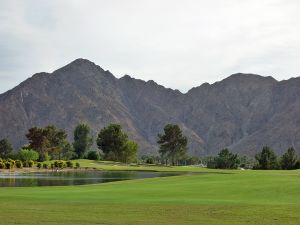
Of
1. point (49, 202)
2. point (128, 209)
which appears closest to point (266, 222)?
point (128, 209)

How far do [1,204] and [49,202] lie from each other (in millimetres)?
2453

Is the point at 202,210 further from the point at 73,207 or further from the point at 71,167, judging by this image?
A: the point at 71,167

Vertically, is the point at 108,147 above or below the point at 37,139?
below

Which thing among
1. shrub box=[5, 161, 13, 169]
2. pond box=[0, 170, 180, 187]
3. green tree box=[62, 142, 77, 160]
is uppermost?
green tree box=[62, 142, 77, 160]

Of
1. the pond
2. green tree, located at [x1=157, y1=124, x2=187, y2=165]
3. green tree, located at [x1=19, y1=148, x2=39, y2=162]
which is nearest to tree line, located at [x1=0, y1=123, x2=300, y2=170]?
green tree, located at [x1=157, y1=124, x2=187, y2=165]

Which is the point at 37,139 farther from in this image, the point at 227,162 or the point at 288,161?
the point at 288,161

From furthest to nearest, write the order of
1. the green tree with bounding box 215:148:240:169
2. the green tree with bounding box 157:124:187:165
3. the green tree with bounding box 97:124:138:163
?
the green tree with bounding box 157:124:187:165
the green tree with bounding box 97:124:138:163
the green tree with bounding box 215:148:240:169

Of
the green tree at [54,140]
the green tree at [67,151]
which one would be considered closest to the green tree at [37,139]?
the green tree at [54,140]

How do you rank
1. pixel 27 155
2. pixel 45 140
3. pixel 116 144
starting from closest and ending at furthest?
1. pixel 27 155
2. pixel 45 140
3. pixel 116 144

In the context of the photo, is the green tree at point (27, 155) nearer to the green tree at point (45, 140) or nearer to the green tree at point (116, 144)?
the green tree at point (45, 140)

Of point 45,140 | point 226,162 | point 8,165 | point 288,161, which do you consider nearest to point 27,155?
point 45,140

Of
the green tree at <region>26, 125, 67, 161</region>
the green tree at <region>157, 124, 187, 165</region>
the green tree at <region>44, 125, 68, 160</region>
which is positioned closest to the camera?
the green tree at <region>26, 125, 67, 161</region>

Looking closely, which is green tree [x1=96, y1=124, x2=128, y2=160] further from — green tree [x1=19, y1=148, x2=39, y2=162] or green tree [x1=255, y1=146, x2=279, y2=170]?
green tree [x1=255, y1=146, x2=279, y2=170]

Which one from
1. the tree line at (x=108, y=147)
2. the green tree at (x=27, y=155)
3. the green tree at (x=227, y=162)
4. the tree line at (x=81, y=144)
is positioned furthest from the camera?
the tree line at (x=81, y=144)
